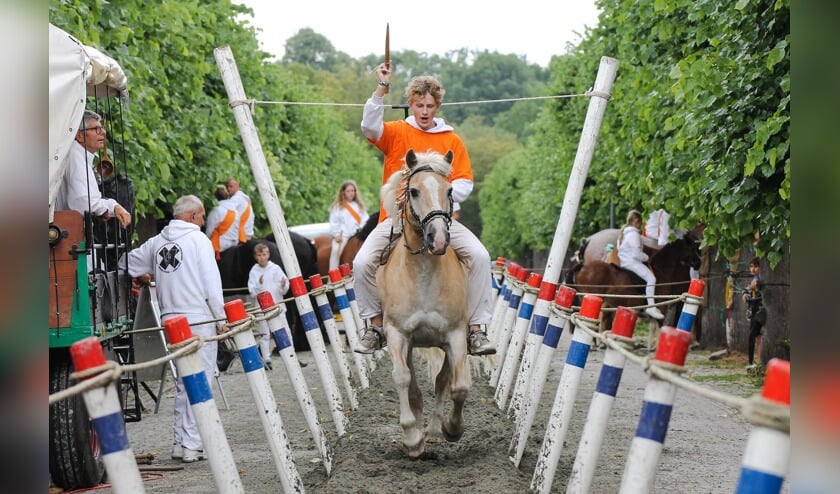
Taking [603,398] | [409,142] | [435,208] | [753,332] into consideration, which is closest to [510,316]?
[753,332]

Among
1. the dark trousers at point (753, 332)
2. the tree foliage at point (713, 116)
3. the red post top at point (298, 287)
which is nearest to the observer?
the red post top at point (298, 287)

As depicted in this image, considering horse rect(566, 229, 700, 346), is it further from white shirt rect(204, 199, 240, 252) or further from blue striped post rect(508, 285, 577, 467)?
blue striped post rect(508, 285, 577, 467)

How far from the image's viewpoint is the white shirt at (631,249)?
2011cm

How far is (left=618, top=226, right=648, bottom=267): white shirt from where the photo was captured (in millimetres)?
20109

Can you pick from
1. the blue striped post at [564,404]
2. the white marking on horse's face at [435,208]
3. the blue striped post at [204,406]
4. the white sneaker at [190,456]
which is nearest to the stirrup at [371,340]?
the white marking on horse's face at [435,208]

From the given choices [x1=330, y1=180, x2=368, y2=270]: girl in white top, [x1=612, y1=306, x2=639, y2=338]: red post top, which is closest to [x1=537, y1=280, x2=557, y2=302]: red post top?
[x1=612, y1=306, x2=639, y2=338]: red post top

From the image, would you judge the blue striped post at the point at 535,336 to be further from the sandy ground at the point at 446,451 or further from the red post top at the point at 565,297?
the red post top at the point at 565,297

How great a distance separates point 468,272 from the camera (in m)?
9.43

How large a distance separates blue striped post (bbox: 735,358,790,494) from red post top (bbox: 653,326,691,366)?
1.10 meters

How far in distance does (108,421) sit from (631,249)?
16616 mm

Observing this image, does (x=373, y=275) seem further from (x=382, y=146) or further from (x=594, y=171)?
(x=594, y=171)

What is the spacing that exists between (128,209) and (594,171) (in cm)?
1854
